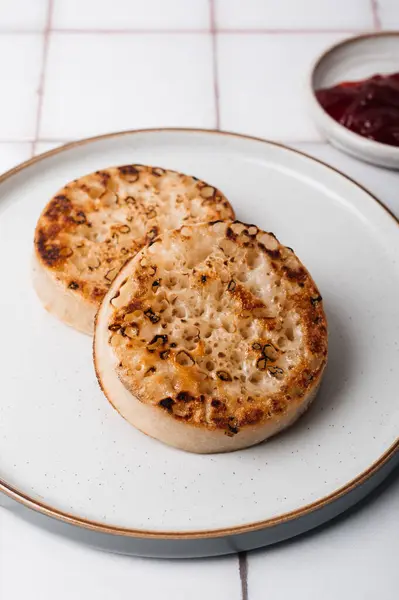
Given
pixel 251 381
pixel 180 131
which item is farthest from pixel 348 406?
pixel 180 131

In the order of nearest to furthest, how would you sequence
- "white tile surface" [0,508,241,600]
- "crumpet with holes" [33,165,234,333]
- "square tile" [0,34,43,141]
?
"white tile surface" [0,508,241,600]
"crumpet with holes" [33,165,234,333]
"square tile" [0,34,43,141]

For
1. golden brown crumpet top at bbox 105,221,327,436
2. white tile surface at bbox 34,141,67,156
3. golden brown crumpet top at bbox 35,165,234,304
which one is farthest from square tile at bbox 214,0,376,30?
golden brown crumpet top at bbox 105,221,327,436

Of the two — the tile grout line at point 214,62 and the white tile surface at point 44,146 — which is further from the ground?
the tile grout line at point 214,62

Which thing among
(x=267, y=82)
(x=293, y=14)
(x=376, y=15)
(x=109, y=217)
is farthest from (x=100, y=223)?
(x=376, y=15)

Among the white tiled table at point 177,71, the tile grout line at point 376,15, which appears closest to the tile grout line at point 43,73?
the white tiled table at point 177,71

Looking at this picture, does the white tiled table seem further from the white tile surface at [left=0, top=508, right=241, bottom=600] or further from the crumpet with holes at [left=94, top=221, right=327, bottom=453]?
the crumpet with holes at [left=94, top=221, right=327, bottom=453]

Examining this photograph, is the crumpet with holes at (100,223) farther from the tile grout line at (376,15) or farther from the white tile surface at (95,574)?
the tile grout line at (376,15)
